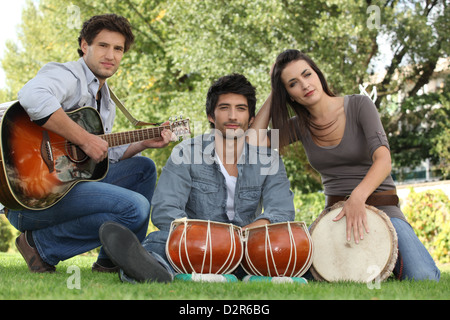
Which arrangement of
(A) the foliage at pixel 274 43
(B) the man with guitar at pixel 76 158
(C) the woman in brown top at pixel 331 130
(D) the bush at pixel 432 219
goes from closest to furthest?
(B) the man with guitar at pixel 76 158
(C) the woman in brown top at pixel 331 130
(D) the bush at pixel 432 219
(A) the foliage at pixel 274 43

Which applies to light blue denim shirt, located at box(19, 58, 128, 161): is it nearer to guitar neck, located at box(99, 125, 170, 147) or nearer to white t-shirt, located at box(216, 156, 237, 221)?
guitar neck, located at box(99, 125, 170, 147)

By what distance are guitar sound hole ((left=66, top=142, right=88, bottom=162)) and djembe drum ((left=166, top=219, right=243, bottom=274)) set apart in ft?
3.47

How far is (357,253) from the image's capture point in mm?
3746

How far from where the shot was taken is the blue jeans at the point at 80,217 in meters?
3.80

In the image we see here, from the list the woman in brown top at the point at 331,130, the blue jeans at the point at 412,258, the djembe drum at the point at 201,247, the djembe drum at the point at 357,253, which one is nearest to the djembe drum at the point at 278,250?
the djembe drum at the point at 201,247

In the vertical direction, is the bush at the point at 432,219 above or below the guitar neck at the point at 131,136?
below

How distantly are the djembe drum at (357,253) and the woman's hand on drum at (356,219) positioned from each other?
0.05 meters

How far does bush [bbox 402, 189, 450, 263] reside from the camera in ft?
30.7

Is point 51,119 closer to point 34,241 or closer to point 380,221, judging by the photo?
point 34,241

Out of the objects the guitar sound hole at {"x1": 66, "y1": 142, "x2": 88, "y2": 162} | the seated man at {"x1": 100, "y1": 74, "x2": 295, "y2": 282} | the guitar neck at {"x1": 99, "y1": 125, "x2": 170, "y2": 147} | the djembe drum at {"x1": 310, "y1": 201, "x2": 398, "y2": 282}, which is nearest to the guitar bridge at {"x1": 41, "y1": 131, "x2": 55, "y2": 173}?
the guitar sound hole at {"x1": 66, "y1": 142, "x2": 88, "y2": 162}

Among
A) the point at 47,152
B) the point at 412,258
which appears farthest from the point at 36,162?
the point at 412,258

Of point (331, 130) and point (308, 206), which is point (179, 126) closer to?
point (331, 130)

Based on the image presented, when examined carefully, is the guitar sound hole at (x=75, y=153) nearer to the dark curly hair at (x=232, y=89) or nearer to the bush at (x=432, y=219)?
the dark curly hair at (x=232, y=89)
